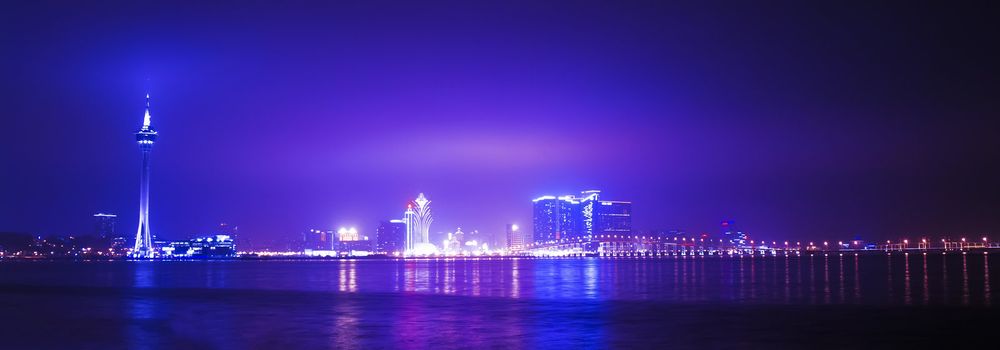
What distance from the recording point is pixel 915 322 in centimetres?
2883

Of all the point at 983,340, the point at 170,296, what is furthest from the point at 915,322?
the point at 170,296

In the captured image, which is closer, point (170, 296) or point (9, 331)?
point (9, 331)

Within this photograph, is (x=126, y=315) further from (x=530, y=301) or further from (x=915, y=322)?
(x=915, y=322)

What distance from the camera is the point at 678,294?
45.1m

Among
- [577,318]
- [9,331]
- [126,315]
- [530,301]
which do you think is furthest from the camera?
[530,301]

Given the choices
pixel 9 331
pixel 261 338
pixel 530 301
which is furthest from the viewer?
pixel 530 301

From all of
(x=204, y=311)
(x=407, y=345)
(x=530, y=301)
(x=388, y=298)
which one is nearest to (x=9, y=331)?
(x=204, y=311)

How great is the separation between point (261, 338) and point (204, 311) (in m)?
12.2

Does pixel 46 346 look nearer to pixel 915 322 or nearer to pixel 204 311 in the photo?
pixel 204 311

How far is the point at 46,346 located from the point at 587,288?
34.4 meters

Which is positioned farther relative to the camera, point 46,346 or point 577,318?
point 577,318

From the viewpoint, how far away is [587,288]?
5225 centimetres

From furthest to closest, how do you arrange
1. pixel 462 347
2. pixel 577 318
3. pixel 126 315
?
pixel 126 315
pixel 577 318
pixel 462 347

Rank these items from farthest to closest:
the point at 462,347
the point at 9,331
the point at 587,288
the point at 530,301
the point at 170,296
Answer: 1. the point at 587,288
2. the point at 170,296
3. the point at 530,301
4. the point at 9,331
5. the point at 462,347
